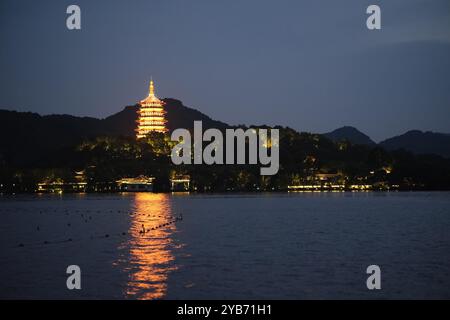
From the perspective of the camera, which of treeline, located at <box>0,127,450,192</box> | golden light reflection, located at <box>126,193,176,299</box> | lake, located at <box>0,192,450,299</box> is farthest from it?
treeline, located at <box>0,127,450,192</box>

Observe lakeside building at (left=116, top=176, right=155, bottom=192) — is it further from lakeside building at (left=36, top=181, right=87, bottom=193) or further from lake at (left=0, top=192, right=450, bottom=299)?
lake at (left=0, top=192, right=450, bottom=299)

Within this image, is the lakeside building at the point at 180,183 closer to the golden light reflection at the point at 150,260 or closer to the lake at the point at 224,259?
the lake at the point at 224,259

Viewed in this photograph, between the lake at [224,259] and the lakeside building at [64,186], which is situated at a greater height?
the lakeside building at [64,186]

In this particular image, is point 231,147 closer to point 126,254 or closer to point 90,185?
point 90,185

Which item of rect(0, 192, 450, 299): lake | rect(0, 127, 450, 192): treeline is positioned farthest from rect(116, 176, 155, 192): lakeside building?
rect(0, 192, 450, 299): lake

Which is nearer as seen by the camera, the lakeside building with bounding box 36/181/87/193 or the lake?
the lake

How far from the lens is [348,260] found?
40.8m

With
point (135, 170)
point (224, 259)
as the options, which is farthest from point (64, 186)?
point (224, 259)

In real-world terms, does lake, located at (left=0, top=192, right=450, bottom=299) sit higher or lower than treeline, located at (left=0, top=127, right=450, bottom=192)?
lower

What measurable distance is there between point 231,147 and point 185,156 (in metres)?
14.4

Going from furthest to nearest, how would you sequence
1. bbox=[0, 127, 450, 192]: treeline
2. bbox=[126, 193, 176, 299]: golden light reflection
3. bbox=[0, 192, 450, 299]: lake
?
1. bbox=[0, 127, 450, 192]: treeline
2. bbox=[126, 193, 176, 299]: golden light reflection
3. bbox=[0, 192, 450, 299]: lake

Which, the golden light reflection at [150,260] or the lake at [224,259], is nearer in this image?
the lake at [224,259]

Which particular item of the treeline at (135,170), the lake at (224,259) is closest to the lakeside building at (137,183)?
the treeline at (135,170)

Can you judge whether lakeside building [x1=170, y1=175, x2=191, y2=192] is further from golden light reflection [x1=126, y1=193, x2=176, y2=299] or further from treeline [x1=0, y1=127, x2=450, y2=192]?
golden light reflection [x1=126, y1=193, x2=176, y2=299]
